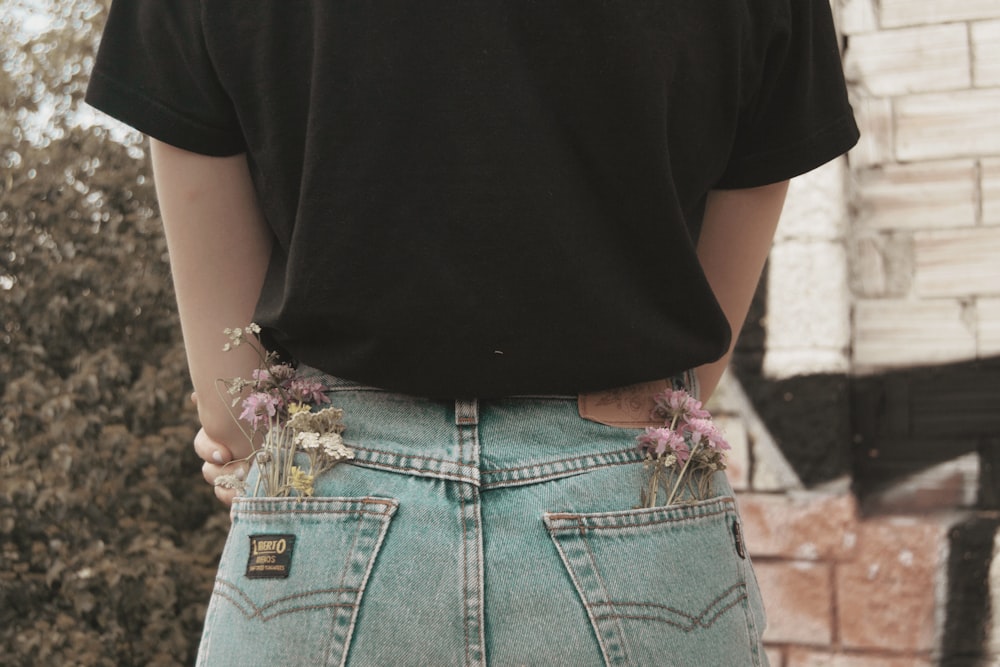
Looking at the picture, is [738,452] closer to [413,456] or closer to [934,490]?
[934,490]

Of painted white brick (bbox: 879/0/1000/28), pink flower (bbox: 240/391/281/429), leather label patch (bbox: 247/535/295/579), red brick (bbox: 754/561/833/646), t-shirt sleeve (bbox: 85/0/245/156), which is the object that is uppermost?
painted white brick (bbox: 879/0/1000/28)

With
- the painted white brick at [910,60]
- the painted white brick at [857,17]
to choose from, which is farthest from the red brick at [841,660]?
the painted white brick at [857,17]

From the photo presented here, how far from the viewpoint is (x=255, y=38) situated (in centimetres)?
97

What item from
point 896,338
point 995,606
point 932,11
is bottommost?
point 995,606

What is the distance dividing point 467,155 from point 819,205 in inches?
78.9

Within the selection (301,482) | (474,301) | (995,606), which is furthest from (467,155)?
(995,606)

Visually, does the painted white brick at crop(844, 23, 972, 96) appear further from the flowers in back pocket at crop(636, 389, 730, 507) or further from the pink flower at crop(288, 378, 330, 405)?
the pink flower at crop(288, 378, 330, 405)

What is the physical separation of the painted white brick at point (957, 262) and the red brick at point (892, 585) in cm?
62

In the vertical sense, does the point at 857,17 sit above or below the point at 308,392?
above

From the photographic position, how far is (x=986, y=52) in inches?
104

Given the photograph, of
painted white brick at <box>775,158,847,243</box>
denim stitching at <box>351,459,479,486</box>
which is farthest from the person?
painted white brick at <box>775,158,847,243</box>

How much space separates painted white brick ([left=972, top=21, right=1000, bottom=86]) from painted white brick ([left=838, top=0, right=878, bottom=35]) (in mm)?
251

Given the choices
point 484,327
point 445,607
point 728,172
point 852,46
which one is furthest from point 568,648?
point 852,46

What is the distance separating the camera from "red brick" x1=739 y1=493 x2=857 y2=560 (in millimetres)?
2734
